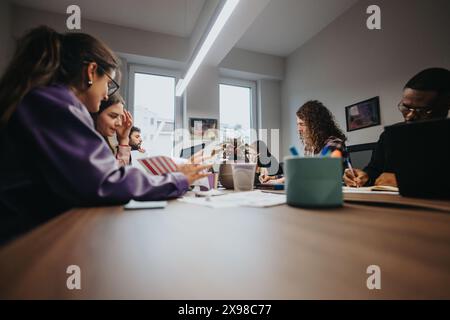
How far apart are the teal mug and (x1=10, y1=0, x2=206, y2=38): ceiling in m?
2.83

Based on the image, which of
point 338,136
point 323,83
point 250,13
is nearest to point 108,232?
point 338,136

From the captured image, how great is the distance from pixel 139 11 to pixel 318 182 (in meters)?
3.14

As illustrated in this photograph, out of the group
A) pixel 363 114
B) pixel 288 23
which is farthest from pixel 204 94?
pixel 363 114

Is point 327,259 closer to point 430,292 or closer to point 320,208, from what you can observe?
point 430,292

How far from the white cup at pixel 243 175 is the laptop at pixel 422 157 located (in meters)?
0.50

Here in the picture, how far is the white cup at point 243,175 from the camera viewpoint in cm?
99

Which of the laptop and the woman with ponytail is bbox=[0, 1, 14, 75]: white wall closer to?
the woman with ponytail

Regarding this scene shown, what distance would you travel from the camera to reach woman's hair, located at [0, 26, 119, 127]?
61 centimetres

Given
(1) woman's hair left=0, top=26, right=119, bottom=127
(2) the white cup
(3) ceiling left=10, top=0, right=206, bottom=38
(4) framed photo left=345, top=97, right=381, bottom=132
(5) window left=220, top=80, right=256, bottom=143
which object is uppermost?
(3) ceiling left=10, top=0, right=206, bottom=38

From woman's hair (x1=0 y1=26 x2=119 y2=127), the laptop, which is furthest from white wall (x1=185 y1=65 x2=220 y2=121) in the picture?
the laptop

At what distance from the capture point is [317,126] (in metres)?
2.33

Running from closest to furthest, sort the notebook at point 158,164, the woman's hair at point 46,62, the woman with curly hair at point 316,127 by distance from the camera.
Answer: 1. the woman's hair at point 46,62
2. the notebook at point 158,164
3. the woman with curly hair at point 316,127

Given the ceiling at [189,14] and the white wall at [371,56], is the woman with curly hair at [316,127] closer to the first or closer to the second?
the white wall at [371,56]

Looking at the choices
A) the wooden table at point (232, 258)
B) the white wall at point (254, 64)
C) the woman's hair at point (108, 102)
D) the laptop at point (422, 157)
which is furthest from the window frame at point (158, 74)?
the wooden table at point (232, 258)
